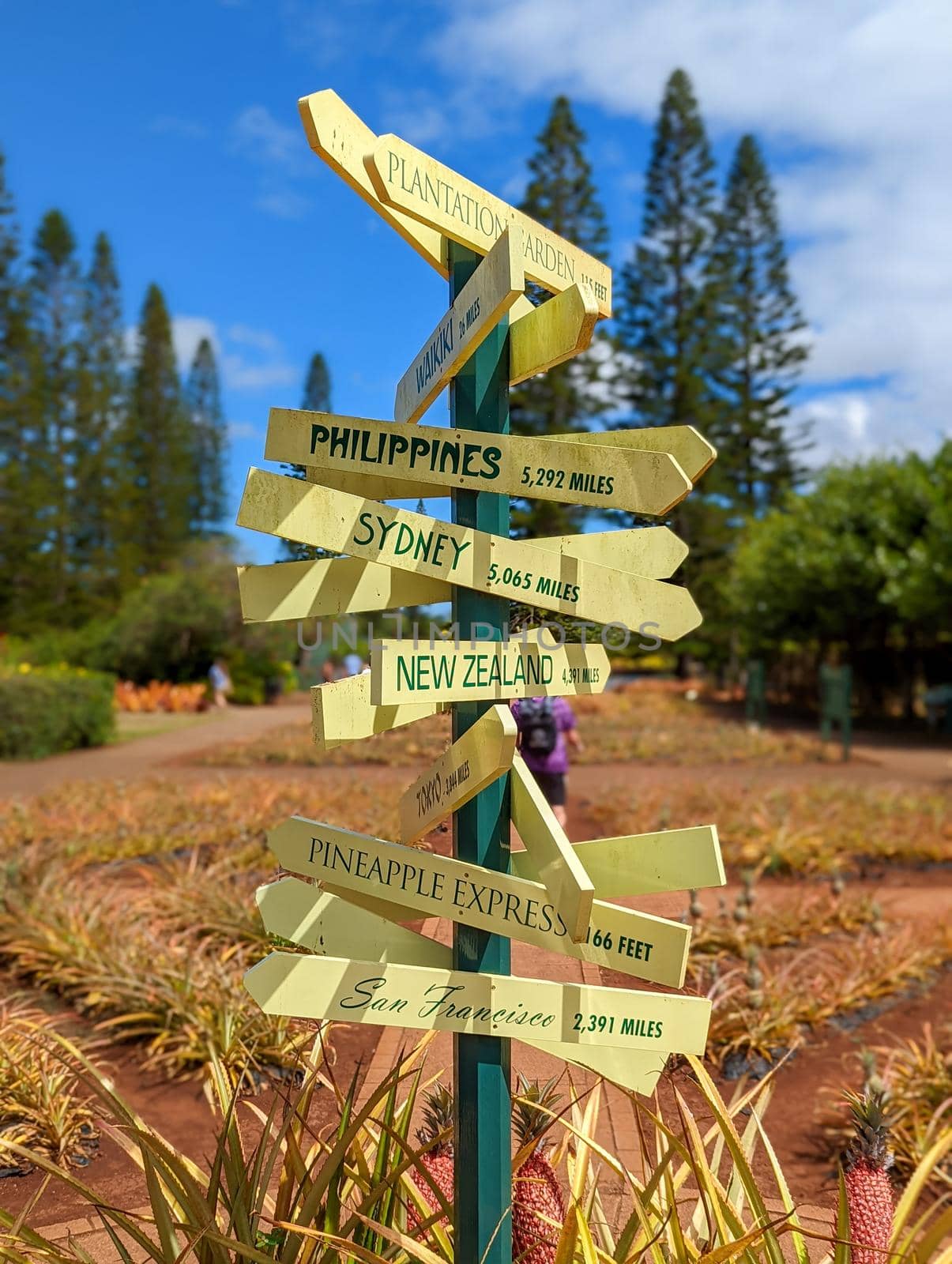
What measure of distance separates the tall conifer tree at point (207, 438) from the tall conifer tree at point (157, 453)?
18.9 feet

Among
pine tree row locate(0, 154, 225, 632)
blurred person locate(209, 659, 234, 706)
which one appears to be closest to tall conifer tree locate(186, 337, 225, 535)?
pine tree row locate(0, 154, 225, 632)

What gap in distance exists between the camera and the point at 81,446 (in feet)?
129

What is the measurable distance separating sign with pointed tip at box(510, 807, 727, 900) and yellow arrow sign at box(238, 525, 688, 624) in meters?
0.46

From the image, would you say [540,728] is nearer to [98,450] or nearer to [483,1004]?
[483,1004]

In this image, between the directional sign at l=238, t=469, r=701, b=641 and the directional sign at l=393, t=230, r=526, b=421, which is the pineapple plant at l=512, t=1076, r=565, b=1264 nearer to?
the directional sign at l=238, t=469, r=701, b=641

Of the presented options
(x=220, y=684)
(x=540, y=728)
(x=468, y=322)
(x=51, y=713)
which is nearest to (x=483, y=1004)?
(x=468, y=322)

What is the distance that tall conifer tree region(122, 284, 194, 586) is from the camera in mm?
43375

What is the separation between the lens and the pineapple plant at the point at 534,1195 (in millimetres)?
1803

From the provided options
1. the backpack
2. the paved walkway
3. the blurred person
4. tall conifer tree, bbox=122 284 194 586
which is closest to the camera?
the backpack

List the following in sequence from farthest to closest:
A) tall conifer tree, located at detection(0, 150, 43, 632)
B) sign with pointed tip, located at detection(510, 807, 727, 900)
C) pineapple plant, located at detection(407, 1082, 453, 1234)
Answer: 1. tall conifer tree, located at detection(0, 150, 43, 632)
2. pineapple plant, located at detection(407, 1082, 453, 1234)
3. sign with pointed tip, located at detection(510, 807, 727, 900)

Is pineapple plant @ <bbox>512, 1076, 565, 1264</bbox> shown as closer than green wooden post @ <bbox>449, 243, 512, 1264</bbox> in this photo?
No

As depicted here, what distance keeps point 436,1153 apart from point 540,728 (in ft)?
13.0

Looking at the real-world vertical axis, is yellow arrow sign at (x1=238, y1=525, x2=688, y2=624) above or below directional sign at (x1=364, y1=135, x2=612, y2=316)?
below


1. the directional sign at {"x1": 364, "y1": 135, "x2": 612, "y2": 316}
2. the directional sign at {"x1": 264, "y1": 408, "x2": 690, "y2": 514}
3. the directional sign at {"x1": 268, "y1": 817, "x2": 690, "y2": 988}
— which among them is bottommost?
the directional sign at {"x1": 268, "y1": 817, "x2": 690, "y2": 988}
